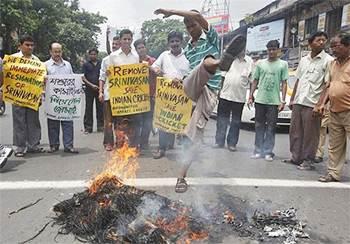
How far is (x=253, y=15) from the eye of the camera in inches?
1312

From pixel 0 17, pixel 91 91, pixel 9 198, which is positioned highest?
pixel 0 17

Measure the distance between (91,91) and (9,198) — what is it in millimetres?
5152

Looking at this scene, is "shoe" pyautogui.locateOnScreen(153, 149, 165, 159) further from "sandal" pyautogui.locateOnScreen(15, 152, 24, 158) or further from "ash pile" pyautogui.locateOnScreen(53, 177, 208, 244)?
"ash pile" pyautogui.locateOnScreen(53, 177, 208, 244)

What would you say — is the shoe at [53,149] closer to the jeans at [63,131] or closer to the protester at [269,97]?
the jeans at [63,131]

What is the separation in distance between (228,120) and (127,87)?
2114 millimetres

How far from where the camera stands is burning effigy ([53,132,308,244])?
3.46 meters

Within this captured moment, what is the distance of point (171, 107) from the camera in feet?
21.2

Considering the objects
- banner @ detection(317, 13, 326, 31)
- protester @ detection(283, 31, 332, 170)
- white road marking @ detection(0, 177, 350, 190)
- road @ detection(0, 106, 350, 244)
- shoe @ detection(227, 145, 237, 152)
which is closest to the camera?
road @ detection(0, 106, 350, 244)

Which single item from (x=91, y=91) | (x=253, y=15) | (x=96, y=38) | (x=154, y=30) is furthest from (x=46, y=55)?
(x=91, y=91)

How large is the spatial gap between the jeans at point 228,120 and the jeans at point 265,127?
544 millimetres

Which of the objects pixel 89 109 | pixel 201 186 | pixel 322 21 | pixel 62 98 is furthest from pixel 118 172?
pixel 322 21

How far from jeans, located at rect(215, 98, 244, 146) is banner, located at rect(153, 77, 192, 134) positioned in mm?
1409

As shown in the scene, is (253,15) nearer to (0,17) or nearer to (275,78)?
(0,17)

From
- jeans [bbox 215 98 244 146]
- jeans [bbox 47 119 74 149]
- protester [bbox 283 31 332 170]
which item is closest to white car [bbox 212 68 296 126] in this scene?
jeans [bbox 215 98 244 146]
